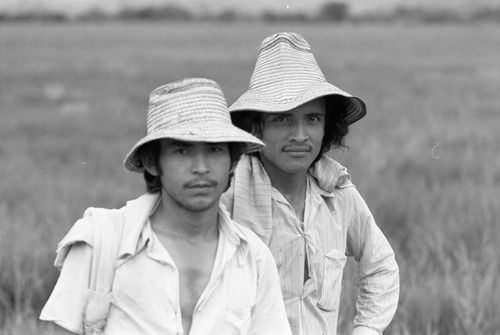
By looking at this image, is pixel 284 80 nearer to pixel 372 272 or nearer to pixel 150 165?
pixel 150 165

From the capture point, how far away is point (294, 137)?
2.63m

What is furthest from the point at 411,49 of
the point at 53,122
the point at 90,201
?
the point at 90,201

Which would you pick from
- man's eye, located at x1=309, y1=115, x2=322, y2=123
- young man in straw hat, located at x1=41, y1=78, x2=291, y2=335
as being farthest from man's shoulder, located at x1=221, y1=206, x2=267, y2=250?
man's eye, located at x1=309, y1=115, x2=322, y2=123

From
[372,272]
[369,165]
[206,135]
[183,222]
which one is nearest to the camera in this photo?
[206,135]

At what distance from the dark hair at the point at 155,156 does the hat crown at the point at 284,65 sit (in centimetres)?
36

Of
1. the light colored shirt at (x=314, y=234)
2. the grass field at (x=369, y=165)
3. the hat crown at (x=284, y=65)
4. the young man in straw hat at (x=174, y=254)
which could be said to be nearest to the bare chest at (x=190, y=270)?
the young man in straw hat at (x=174, y=254)

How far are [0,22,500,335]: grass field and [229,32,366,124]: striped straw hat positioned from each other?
4.39 feet

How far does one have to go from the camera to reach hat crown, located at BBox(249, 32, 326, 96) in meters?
2.75

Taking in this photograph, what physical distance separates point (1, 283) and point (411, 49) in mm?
23140

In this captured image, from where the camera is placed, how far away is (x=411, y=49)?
26.5m

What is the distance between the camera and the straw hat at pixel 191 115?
225 centimetres

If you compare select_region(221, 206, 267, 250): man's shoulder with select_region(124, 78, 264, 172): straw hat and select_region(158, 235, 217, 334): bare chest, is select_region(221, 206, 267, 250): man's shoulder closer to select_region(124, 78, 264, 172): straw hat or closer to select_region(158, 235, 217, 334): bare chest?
select_region(158, 235, 217, 334): bare chest

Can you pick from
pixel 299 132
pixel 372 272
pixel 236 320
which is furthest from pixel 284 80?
pixel 236 320

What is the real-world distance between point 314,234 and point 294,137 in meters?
0.29
